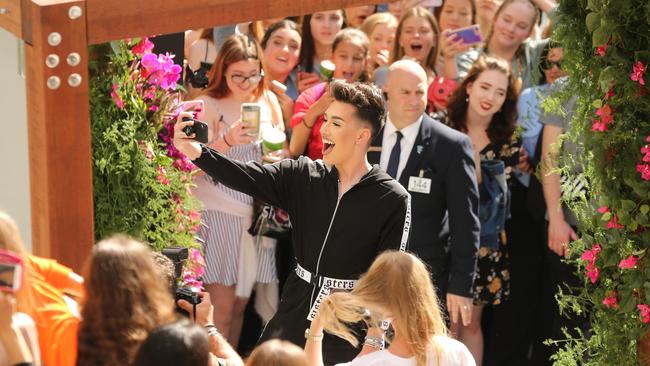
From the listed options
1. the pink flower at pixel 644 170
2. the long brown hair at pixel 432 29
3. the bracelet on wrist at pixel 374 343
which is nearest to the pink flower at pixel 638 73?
the pink flower at pixel 644 170

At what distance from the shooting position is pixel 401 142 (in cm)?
661

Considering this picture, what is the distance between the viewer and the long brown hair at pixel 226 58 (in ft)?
22.7

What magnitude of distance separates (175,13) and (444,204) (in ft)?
7.50

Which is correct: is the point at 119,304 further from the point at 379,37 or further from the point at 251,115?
the point at 379,37

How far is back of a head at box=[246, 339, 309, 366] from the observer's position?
3414 mm

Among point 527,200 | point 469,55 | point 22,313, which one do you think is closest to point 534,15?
point 469,55

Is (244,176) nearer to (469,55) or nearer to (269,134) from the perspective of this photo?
(269,134)

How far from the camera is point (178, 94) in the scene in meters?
5.43

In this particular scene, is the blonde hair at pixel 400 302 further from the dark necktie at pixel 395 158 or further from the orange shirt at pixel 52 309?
the dark necktie at pixel 395 158

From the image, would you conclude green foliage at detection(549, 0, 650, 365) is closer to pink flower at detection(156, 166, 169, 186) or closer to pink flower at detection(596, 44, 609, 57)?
pink flower at detection(596, 44, 609, 57)

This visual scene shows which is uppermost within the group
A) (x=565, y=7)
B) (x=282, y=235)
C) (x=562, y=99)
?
(x=565, y=7)

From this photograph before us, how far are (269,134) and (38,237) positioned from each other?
2.13m

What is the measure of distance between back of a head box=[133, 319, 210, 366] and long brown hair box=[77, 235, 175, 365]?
0.27m

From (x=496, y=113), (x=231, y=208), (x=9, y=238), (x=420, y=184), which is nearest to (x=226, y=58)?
(x=231, y=208)
